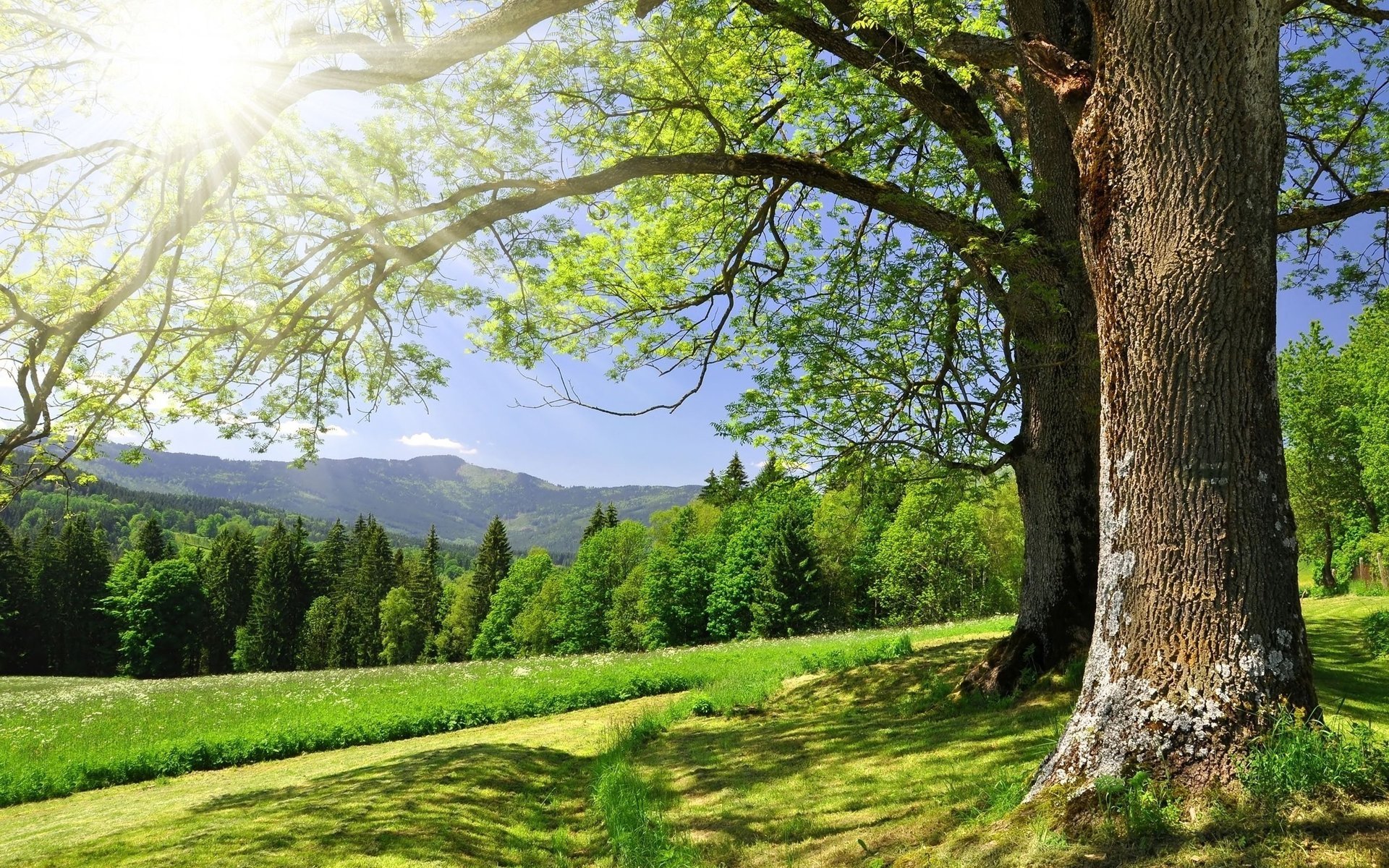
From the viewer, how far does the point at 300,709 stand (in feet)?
61.8

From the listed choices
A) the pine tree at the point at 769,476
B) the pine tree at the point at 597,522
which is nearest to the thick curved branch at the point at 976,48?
the pine tree at the point at 769,476

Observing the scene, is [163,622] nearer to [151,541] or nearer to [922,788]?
[151,541]

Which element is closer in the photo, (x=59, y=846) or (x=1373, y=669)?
(x=59, y=846)

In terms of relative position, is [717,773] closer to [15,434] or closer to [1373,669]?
[15,434]

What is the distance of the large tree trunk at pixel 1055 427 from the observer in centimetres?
754

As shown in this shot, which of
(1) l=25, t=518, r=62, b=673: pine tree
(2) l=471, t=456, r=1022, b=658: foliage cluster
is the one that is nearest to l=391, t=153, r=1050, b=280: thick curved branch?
(2) l=471, t=456, r=1022, b=658: foliage cluster

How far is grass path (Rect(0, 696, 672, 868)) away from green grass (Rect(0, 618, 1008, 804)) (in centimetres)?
260

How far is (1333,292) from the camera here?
10.9 metres

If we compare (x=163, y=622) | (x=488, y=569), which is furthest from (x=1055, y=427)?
(x=163, y=622)

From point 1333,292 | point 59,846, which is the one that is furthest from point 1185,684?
point 1333,292

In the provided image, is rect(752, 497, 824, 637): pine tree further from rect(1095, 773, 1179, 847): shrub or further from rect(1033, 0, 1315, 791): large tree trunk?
rect(1095, 773, 1179, 847): shrub

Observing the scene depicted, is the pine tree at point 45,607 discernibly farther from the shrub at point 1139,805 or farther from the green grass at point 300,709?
the shrub at point 1139,805

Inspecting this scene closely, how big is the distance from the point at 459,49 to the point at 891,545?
45521 millimetres

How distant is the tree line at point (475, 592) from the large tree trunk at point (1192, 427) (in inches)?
1243
